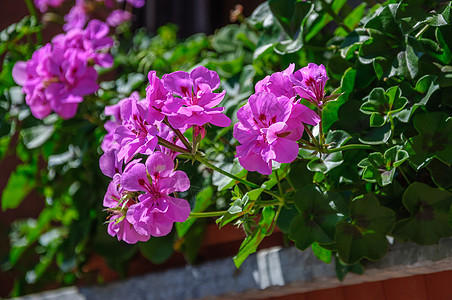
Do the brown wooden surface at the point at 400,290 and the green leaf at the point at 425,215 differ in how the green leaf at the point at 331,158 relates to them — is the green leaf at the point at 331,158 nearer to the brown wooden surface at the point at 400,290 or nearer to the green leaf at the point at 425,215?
the green leaf at the point at 425,215

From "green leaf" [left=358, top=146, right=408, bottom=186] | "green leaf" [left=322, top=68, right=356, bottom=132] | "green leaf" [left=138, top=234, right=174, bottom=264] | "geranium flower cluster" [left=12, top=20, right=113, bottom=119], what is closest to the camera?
"green leaf" [left=358, top=146, right=408, bottom=186]

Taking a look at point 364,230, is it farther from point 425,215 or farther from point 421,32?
point 421,32

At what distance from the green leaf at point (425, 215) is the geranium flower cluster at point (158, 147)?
29 centimetres

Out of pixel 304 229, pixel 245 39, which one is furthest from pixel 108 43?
pixel 304 229

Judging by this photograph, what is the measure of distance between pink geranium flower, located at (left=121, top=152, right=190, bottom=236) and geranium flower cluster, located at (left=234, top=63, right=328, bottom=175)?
3.5 inches

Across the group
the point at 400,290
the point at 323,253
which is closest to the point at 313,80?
the point at 323,253

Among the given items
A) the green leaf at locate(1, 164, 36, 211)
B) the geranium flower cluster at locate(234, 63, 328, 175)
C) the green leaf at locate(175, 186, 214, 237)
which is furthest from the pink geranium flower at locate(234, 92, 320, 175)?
the green leaf at locate(1, 164, 36, 211)

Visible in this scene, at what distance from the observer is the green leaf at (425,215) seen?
0.81 meters

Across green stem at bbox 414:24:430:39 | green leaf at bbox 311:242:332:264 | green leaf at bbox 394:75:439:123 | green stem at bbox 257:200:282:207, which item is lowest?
green leaf at bbox 311:242:332:264

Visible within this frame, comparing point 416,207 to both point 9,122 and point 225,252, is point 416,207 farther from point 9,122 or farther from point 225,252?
point 9,122

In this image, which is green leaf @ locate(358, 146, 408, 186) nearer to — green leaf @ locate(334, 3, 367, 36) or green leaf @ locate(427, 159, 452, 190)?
green leaf @ locate(427, 159, 452, 190)

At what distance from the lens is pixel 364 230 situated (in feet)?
2.72

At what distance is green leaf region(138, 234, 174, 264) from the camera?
1.30m

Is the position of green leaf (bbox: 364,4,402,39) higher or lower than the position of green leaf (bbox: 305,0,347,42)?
higher
